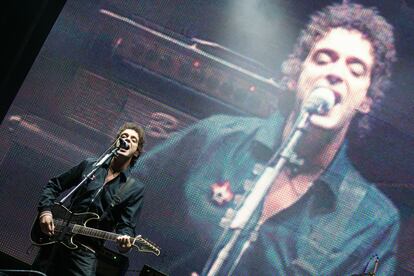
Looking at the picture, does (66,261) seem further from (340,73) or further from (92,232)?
(340,73)

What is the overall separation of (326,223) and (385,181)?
69 centimetres

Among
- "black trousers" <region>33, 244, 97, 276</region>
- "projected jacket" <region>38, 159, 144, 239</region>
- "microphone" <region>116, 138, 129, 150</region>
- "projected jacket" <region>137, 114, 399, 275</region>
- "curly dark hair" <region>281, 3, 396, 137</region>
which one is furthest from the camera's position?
"curly dark hair" <region>281, 3, 396, 137</region>

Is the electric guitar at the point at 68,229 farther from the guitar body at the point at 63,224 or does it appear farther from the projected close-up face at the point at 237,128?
the projected close-up face at the point at 237,128

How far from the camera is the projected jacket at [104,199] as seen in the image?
3475 millimetres

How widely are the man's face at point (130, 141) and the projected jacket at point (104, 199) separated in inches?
6.3

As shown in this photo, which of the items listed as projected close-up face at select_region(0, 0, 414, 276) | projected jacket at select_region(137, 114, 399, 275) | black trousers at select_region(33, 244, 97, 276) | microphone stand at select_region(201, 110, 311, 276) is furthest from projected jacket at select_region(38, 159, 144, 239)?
microphone stand at select_region(201, 110, 311, 276)

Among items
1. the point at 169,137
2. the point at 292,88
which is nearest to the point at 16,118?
the point at 169,137

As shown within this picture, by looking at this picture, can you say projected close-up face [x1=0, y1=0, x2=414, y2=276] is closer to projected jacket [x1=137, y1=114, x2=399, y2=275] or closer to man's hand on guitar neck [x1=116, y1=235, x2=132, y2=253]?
projected jacket [x1=137, y1=114, x2=399, y2=275]

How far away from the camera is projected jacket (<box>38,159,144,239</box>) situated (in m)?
3.47

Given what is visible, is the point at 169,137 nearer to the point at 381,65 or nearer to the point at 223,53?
the point at 223,53

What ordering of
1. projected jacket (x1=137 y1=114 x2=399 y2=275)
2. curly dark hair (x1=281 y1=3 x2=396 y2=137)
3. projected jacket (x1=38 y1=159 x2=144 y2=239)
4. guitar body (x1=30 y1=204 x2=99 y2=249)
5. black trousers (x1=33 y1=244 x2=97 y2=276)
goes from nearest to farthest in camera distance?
black trousers (x1=33 y1=244 x2=97 y2=276) → guitar body (x1=30 y1=204 x2=99 y2=249) → projected jacket (x1=38 y1=159 x2=144 y2=239) → projected jacket (x1=137 y1=114 x2=399 y2=275) → curly dark hair (x1=281 y1=3 x2=396 y2=137)

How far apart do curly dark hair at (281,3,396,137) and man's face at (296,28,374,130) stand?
0.05 metres

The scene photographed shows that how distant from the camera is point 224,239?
16.0 ft

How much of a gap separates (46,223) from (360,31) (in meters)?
3.56
